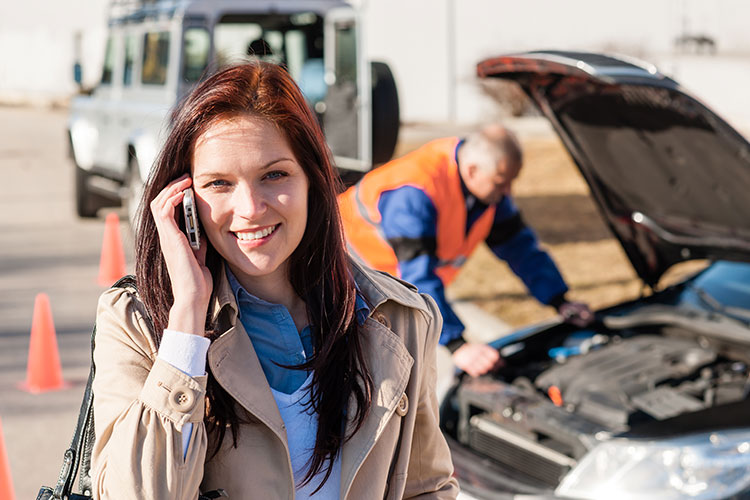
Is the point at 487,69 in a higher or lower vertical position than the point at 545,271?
higher

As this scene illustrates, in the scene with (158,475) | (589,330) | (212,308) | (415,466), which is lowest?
(589,330)

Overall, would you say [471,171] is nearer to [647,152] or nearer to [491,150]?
[491,150]

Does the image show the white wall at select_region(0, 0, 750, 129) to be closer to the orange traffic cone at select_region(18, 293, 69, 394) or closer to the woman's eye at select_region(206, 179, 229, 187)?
the orange traffic cone at select_region(18, 293, 69, 394)

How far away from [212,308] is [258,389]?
0.19 metres

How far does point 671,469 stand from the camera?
3.16 metres

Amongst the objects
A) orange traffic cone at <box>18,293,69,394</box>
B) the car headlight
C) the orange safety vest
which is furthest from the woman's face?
orange traffic cone at <box>18,293,69,394</box>

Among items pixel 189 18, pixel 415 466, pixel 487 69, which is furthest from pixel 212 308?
pixel 189 18

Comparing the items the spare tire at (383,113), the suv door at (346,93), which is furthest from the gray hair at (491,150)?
the spare tire at (383,113)

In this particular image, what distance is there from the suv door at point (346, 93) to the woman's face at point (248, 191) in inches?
339

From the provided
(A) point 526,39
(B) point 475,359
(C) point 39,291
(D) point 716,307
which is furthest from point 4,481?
(A) point 526,39

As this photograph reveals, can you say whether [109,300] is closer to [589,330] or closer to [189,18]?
[589,330]

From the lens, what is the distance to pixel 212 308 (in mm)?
1812

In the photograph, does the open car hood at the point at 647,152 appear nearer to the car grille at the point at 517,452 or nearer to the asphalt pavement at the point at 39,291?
the car grille at the point at 517,452

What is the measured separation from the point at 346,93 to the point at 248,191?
9.36 metres
